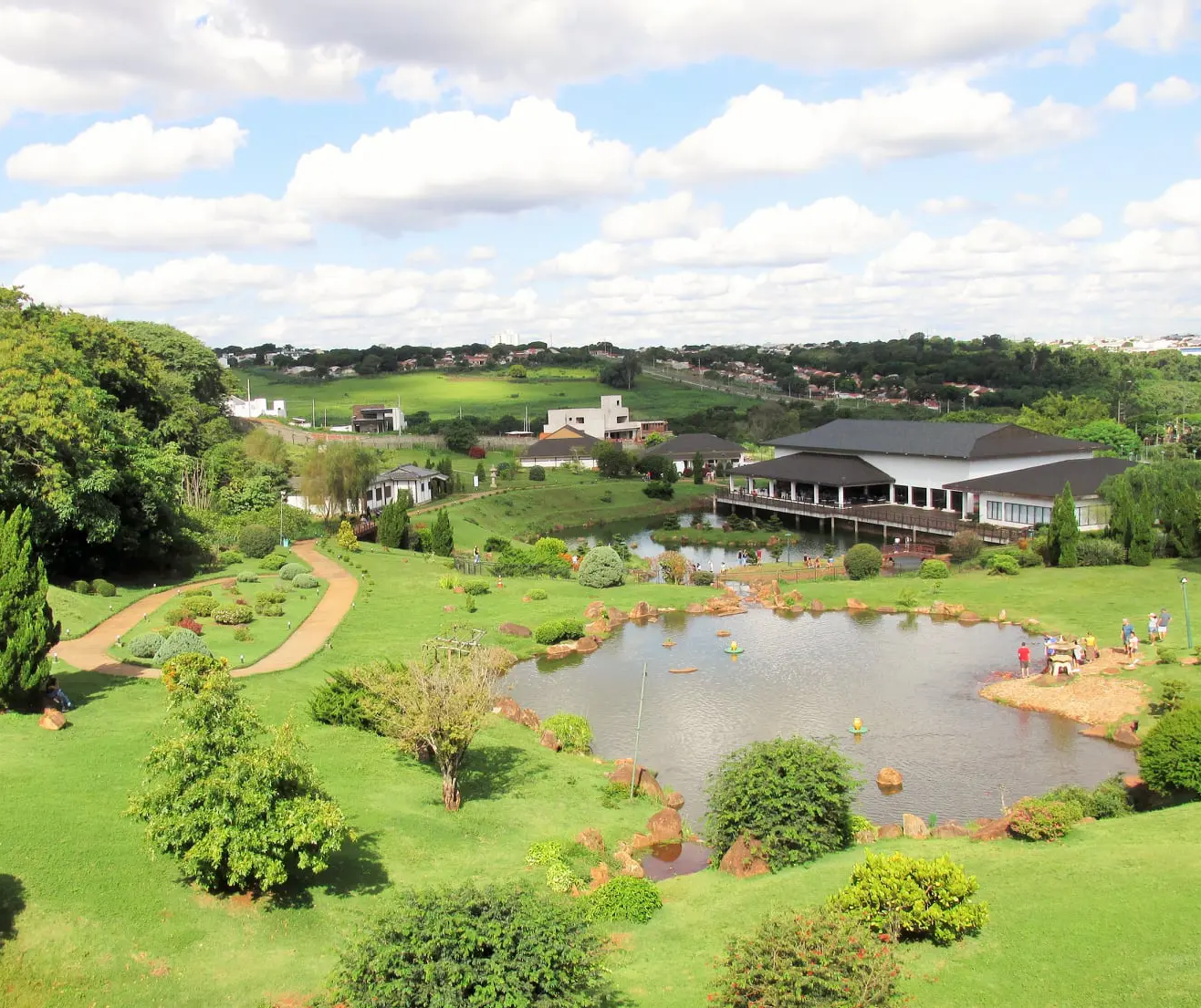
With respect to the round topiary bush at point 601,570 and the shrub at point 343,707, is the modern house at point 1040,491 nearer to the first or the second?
the round topiary bush at point 601,570

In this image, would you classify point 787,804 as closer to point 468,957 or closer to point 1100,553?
point 468,957

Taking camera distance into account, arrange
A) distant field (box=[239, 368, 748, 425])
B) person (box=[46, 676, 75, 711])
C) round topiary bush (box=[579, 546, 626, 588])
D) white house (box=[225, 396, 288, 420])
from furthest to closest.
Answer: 1. distant field (box=[239, 368, 748, 425])
2. white house (box=[225, 396, 288, 420])
3. round topiary bush (box=[579, 546, 626, 588])
4. person (box=[46, 676, 75, 711])

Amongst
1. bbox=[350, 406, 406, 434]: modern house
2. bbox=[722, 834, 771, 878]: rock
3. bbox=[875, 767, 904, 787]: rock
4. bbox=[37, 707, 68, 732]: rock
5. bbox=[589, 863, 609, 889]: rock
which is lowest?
bbox=[875, 767, 904, 787]: rock

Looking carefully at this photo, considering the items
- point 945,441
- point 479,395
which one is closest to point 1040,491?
point 945,441

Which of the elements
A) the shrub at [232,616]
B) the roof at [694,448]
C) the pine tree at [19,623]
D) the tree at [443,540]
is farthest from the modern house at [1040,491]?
the pine tree at [19,623]

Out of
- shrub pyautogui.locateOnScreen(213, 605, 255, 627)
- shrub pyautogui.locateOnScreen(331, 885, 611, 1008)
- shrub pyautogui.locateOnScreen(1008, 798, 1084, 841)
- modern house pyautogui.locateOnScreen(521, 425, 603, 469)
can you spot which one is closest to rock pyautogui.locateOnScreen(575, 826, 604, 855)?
shrub pyautogui.locateOnScreen(1008, 798, 1084, 841)

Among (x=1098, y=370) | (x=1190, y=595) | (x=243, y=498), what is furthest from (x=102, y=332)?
(x=1098, y=370)

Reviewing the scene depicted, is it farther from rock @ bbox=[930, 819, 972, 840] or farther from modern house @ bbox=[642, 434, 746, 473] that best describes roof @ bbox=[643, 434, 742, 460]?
rock @ bbox=[930, 819, 972, 840]
